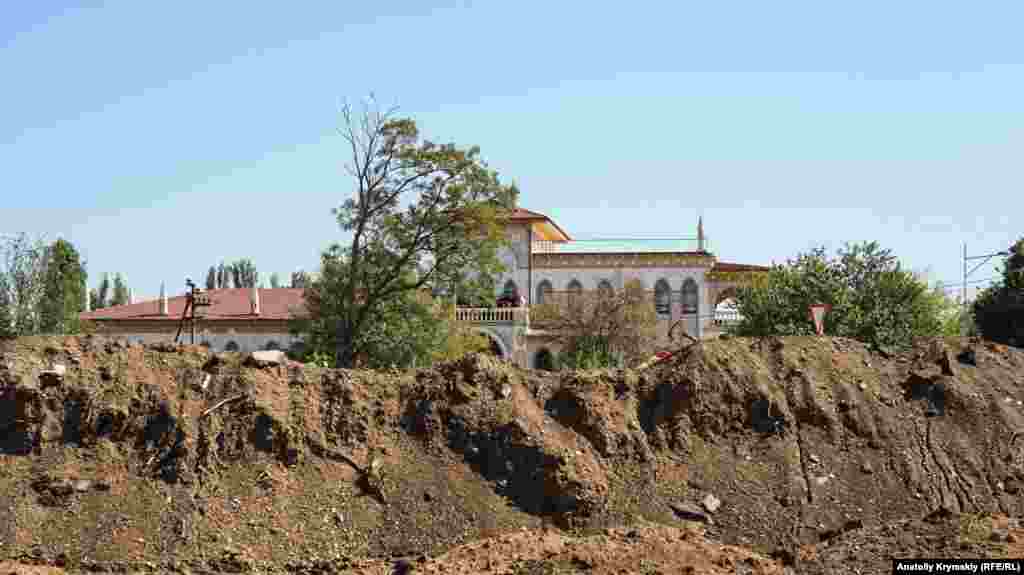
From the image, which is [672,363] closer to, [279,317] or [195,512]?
[195,512]

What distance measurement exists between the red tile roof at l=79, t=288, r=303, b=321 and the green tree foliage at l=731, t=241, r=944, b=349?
113 ft

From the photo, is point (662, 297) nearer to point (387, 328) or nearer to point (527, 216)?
point (527, 216)

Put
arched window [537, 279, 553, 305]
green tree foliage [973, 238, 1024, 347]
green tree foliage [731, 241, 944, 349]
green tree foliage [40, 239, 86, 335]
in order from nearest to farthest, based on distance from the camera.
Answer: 1. green tree foliage [731, 241, 944, 349]
2. green tree foliage [973, 238, 1024, 347]
3. green tree foliage [40, 239, 86, 335]
4. arched window [537, 279, 553, 305]

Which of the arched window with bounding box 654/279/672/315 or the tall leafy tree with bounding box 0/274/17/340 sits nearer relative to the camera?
the tall leafy tree with bounding box 0/274/17/340

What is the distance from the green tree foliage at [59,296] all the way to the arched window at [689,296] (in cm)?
2954

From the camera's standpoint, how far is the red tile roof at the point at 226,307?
59.6 m

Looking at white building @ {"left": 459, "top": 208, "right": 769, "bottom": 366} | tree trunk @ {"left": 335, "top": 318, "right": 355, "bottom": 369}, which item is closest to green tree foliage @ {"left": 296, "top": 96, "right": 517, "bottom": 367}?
tree trunk @ {"left": 335, "top": 318, "right": 355, "bottom": 369}

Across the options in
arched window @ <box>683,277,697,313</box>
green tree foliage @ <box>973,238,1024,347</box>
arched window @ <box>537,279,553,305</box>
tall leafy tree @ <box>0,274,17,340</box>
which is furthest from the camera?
arched window @ <box>537,279,553,305</box>

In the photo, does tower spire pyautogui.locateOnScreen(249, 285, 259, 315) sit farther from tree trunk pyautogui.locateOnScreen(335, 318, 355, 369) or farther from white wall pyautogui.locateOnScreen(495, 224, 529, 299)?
tree trunk pyautogui.locateOnScreen(335, 318, 355, 369)

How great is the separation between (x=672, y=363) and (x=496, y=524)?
4.77 metres

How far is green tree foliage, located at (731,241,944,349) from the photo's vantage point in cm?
2627

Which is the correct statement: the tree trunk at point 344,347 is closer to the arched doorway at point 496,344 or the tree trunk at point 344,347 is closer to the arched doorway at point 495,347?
the arched doorway at point 496,344

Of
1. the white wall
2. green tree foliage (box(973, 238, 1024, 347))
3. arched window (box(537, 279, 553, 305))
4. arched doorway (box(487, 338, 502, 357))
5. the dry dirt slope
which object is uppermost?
the white wall

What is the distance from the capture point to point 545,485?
15250 millimetres
